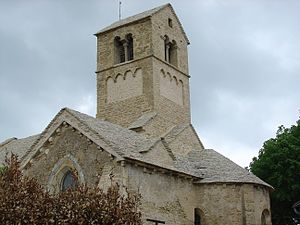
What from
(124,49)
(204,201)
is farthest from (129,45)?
(204,201)

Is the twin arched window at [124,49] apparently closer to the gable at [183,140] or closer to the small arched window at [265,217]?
the gable at [183,140]

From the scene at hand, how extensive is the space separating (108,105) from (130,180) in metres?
10.0

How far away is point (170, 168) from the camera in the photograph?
22.9m

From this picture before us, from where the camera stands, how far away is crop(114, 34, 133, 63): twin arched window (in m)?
30.7

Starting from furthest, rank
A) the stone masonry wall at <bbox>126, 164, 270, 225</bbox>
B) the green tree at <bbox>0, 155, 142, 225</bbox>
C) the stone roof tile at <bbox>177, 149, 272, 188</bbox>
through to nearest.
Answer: the stone roof tile at <bbox>177, 149, 272, 188</bbox>
the stone masonry wall at <bbox>126, 164, 270, 225</bbox>
the green tree at <bbox>0, 155, 142, 225</bbox>

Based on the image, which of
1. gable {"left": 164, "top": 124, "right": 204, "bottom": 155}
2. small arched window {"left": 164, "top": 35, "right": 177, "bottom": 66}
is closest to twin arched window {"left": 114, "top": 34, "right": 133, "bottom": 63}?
small arched window {"left": 164, "top": 35, "right": 177, "bottom": 66}

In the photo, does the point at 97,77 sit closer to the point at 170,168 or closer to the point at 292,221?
the point at 170,168

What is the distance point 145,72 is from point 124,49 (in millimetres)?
2770

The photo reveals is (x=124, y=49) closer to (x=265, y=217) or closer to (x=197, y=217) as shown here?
(x=197, y=217)

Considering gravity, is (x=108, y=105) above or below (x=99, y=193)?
above

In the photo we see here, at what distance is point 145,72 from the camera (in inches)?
1144

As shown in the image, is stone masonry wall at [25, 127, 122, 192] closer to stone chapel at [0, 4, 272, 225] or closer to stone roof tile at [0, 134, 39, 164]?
stone chapel at [0, 4, 272, 225]

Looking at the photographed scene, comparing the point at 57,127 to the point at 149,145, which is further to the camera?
the point at 57,127

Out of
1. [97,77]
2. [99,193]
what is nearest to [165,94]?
[97,77]
